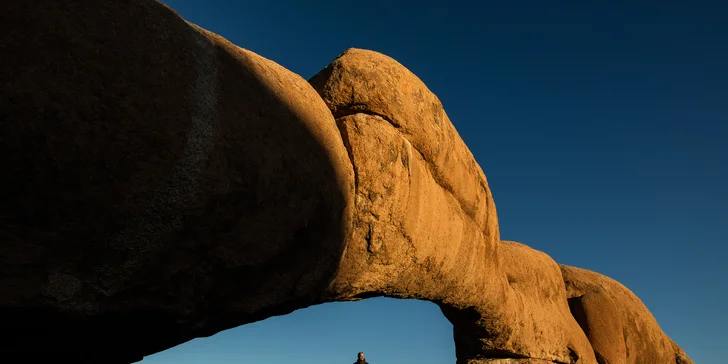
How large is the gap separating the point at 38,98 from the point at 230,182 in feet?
3.08

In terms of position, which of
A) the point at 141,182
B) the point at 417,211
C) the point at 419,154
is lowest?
the point at 141,182

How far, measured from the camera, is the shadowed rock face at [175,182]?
217 cm

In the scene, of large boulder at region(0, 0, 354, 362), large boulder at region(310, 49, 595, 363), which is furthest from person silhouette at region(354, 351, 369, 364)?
large boulder at region(0, 0, 354, 362)

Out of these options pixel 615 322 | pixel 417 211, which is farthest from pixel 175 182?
pixel 615 322

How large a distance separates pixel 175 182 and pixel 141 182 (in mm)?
159

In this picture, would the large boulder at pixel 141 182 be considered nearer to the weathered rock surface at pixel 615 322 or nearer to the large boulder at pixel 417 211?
the large boulder at pixel 417 211

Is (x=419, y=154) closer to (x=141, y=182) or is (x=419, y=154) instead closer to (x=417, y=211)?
(x=417, y=211)

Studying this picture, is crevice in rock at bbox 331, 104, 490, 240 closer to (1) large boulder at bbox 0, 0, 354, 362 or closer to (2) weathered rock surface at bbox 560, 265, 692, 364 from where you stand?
(1) large boulder at bbox 0, 0, 354, 362

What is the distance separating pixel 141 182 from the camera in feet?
8.00

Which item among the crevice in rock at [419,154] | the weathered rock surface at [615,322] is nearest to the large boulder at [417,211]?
the crevice in rock at [419,154]

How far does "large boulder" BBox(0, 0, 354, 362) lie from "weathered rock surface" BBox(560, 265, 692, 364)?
6620 millimetres

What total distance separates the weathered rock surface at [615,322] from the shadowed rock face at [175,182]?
5.11m

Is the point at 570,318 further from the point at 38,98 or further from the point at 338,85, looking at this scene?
the point at 38,98

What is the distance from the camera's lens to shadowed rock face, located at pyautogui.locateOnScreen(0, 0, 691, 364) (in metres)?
2.17
